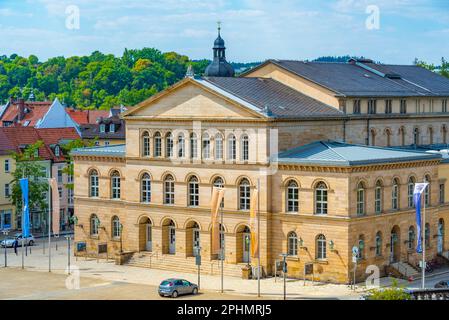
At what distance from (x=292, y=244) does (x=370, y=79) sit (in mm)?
26683

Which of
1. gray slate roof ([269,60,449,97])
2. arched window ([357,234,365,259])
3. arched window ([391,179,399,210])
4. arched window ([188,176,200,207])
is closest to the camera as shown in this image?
arched window ([357,234,365,259])

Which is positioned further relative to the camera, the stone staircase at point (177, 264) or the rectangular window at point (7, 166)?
the rectangular window at point (7, 166)

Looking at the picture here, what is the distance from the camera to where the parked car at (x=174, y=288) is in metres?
77.4

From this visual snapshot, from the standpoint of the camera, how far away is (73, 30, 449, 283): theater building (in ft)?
279

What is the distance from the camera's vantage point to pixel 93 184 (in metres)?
101

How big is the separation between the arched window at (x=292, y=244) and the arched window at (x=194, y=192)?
29.0 feet

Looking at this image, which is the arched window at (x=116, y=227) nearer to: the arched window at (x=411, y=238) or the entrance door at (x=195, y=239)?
the entrance door at (x=195, y=239)

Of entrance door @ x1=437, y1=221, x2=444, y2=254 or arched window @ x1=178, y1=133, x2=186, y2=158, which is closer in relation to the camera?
arched window @ x1=178, y1=133, x2=186, y2=158

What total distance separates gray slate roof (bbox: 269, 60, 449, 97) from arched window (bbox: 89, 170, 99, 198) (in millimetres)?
18278

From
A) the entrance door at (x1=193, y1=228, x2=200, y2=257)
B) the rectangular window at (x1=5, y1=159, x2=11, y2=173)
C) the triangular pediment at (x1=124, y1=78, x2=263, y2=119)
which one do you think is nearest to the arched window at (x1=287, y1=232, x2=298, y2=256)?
the entrance door at (x1=193, y1=228, x2=200, y2=257)

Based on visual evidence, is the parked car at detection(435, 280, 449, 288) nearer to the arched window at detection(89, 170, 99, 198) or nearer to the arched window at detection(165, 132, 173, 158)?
the arched window at detection(165, 132, 173, 158)

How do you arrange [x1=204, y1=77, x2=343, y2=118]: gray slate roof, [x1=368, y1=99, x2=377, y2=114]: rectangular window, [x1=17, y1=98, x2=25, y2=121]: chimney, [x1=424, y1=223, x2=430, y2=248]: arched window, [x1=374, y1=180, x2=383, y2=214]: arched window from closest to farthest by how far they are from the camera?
[x1=374, y1=180, x2=383, y2=214]: arched window → [x1=204, y1=77, x2=343, y2=118]: gray slate roof → [x1=424, y1=223, x2=430, y2=248]: arched window → [x1=368, y1=99, x2=377, y2=114]: rectangular window → [x1=17, y1=98, x2=25, y2=121]: chimney

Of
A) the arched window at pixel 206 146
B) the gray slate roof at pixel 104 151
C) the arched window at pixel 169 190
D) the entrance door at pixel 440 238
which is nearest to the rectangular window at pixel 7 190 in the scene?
the gray slate roof at pixel 104 151
